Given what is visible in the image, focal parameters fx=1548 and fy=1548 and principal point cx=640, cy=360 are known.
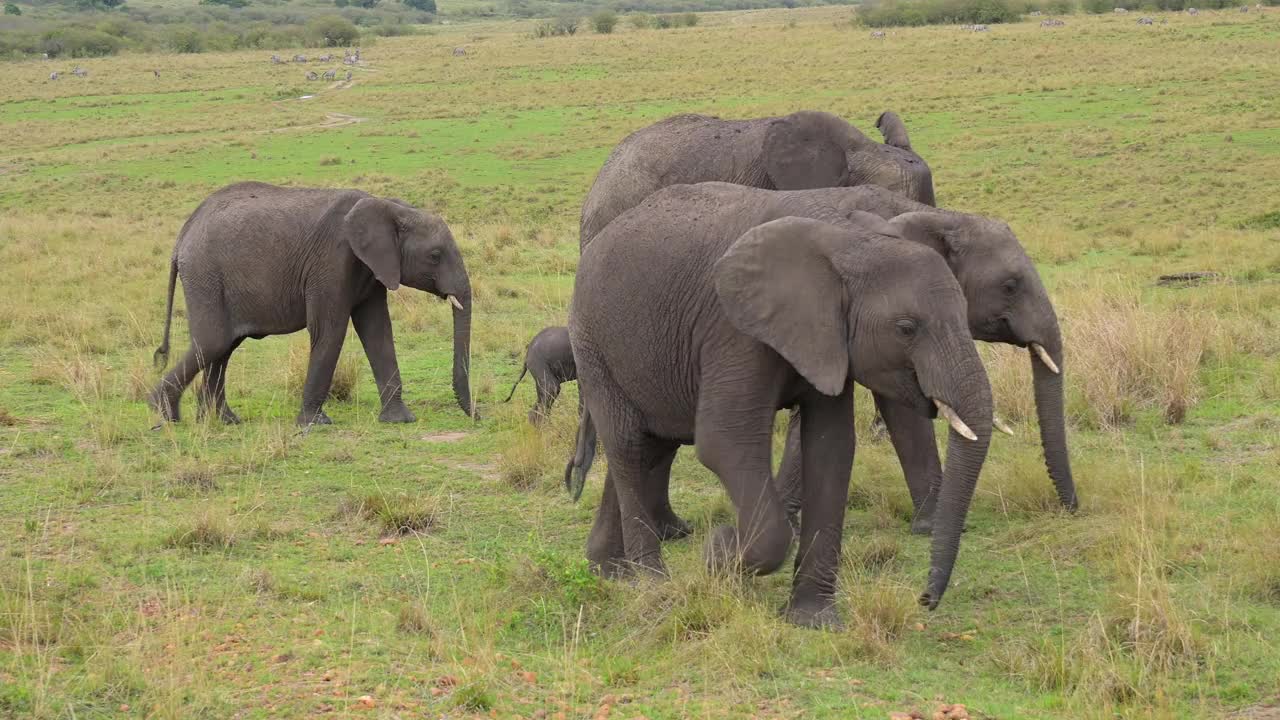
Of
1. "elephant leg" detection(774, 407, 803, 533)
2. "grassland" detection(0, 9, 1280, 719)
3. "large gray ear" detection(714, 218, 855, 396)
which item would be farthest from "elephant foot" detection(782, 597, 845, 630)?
"elephant leg" detection(774, 407, 803, 533)

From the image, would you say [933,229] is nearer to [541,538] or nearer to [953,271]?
[953,271]

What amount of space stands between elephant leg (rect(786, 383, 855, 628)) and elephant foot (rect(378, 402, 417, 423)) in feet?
18.3

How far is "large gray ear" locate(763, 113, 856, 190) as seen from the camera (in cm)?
1066

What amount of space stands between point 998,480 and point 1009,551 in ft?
3.28

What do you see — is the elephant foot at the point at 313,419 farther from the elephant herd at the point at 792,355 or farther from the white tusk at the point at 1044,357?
the white tusk at the point at 1044,357

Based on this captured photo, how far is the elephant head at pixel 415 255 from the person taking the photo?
1148cm

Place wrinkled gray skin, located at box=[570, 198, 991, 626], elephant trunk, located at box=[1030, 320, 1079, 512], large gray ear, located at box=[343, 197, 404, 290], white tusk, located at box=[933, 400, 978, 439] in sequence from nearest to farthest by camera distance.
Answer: white tusk, located at box=[933, 400, 978, 439] → wrinkled gray skin, located at box=[570, 198, 991, 626] → elephant trunk, located at box=[1030, 320, 1079, 512] → large gray ear, located at box=[343, 197, 404, 290]

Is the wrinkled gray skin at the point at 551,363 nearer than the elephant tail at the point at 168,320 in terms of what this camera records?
Yes

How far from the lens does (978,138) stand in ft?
104

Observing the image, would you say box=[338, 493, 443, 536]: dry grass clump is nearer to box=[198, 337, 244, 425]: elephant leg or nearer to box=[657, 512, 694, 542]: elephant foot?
box=[657, 512, 694, 542]: elephant foot

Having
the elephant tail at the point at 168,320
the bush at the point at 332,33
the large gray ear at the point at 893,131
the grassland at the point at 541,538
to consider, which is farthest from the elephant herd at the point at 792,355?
the bush at the point at 332,33

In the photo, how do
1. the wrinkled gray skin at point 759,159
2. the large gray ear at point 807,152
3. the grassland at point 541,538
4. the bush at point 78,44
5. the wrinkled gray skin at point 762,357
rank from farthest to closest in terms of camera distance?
the bush at point 78,44 < the large gray ear at point 807,152 < the wrinkled gray skin at point 759,159 < the wrinkled gray skin at point 762,357 < the grassland at point 541,538

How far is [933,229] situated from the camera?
7.50 metres

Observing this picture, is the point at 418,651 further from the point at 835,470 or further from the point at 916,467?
the point at 916,467
